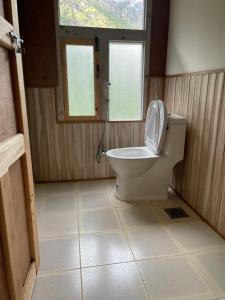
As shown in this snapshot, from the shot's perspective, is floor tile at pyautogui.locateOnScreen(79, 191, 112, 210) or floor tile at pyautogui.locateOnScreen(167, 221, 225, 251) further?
floor tile at pyautogui.locateOnScreen(79, 191, 112, 210)

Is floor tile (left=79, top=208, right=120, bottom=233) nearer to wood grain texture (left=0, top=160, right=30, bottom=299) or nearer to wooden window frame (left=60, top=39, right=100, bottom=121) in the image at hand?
wood grain texture (left=0, top=160, right=30, bottom=299)

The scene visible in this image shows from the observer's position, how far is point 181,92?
2254mm

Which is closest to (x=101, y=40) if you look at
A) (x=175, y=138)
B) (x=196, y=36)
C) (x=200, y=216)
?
(x=196, y=36)

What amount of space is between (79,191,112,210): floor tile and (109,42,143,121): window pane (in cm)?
94

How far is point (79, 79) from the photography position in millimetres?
2492

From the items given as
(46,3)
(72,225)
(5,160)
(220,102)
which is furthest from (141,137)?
(5,160)

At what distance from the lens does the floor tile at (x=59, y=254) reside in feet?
4.67

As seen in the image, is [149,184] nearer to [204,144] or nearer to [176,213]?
[176,213]

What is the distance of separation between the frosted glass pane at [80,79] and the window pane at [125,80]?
0.24 m

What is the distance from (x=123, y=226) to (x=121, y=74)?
172cm

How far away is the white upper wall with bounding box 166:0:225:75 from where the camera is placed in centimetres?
166

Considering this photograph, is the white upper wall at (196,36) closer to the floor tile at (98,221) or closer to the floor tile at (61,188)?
the floor tile at (98,221)

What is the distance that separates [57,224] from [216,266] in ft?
4.13

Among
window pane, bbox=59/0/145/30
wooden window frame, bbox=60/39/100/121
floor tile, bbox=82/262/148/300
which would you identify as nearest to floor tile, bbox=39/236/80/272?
floor tile, bbox=82/262/148/300
